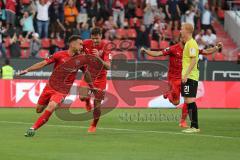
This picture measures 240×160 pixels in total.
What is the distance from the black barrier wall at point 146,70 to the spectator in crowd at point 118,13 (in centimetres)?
353

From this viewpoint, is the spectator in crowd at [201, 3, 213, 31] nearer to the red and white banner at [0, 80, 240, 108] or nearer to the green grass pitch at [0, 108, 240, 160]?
the red and white banner at [0, 80, 240, 108]

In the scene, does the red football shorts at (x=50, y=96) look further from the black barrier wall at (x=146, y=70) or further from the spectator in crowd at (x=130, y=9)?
the spectator in crowd at (x=130, y=9)

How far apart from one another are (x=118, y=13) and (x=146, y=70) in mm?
4167

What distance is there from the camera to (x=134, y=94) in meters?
29.6

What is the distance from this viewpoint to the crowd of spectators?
33969 mm

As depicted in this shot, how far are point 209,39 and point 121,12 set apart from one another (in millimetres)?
4470

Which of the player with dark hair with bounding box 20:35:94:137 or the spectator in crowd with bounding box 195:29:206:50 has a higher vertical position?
the player with dark hair with bounding box 20:35:94:137

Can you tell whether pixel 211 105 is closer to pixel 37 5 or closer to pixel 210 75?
pixel 210 75

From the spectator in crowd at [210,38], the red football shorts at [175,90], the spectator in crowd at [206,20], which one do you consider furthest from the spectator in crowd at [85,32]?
the red football shorts at [175,90]

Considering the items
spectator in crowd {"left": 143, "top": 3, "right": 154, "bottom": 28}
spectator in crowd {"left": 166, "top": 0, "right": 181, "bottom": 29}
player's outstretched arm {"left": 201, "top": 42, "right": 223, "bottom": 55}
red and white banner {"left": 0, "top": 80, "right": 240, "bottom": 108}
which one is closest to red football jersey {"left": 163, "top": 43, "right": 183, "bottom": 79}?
player's outstretched arm {"left": 201, "top": 42, "right": 223, "bottom": 55}

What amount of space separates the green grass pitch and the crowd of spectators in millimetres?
11240

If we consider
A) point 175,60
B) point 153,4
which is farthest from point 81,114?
point 153,4

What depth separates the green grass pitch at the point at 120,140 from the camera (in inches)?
514

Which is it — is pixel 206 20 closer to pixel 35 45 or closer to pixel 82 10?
pixel 82 10
